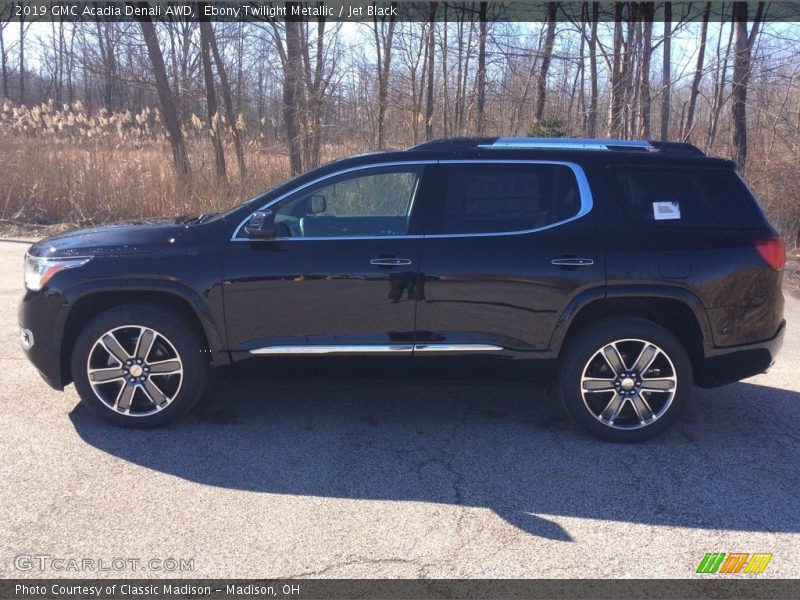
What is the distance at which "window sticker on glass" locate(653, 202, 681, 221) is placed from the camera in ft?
15.3

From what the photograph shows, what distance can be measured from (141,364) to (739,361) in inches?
154

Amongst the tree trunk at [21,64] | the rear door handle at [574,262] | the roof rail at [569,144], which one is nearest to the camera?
the rear door handle at [574,262]

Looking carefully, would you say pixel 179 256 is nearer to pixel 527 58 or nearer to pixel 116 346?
pixel 116 346

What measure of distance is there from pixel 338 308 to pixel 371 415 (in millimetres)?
950

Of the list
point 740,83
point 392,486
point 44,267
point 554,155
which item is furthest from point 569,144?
point 740,83

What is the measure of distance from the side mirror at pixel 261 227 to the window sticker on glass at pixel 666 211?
2.47m

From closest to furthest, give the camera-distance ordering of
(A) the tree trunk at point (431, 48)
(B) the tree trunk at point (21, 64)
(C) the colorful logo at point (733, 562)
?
(C) the colorful logo at point (733, 562)
(A) the tree trunk at point (431, 48)
(B) the tree trunk at point (21, 64)

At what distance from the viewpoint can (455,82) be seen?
16.0m

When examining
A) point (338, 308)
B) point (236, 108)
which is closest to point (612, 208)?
point (338, 308)

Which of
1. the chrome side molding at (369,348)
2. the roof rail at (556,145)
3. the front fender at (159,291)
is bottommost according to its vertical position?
the chrome side molding at (369,348)

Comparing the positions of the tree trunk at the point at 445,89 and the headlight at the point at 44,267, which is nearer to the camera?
the headlight at the point at 44,267

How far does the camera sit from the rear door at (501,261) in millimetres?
4551

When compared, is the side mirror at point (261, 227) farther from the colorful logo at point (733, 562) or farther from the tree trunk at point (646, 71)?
the tree trunk at point (646, 71)

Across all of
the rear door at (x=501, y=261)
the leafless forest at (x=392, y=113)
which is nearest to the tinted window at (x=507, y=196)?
the rear door at (x=501, y=261)
